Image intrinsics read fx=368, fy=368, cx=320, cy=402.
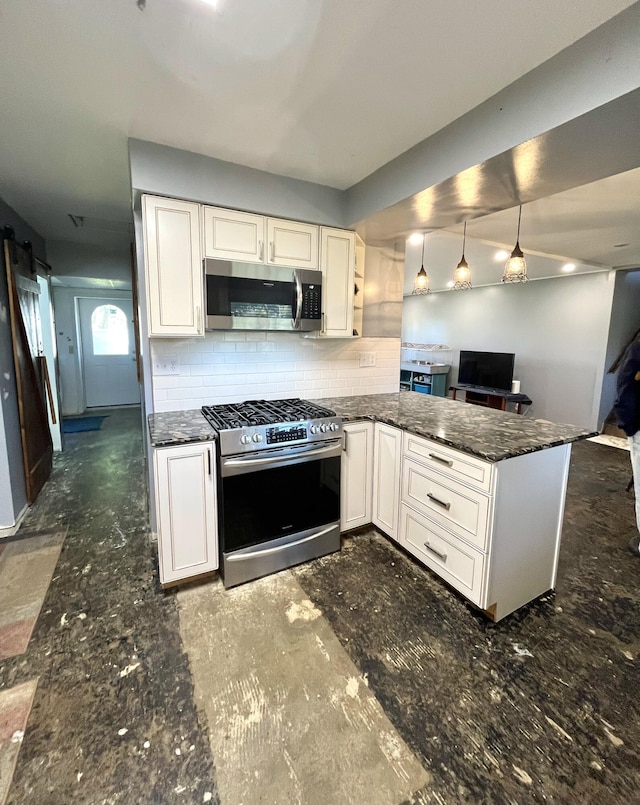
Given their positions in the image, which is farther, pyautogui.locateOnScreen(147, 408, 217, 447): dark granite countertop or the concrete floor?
pyautogui.locateOnScreen(147, 408, 217, 447): dark granite countertop

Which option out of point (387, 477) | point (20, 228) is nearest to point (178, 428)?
point (387, 477)

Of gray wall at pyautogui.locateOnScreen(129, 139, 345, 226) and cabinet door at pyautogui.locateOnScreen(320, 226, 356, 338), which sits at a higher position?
gray wall at pyautogui.locateOnScreen(129, 139, 345, 226)

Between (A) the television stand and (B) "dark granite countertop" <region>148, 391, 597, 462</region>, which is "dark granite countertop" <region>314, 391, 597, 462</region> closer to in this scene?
(B) "dark granite countertop" <region>148, 391, 597, 462</region>

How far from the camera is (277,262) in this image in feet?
8.14

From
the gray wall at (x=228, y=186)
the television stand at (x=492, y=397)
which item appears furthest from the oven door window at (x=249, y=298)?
the television stand at (x=492, y=397)

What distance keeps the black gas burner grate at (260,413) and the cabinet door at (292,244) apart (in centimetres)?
97

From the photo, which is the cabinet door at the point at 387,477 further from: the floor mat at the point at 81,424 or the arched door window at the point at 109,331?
the arched door window at the point at 109,331

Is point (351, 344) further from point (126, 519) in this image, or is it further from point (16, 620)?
point (16, 620)

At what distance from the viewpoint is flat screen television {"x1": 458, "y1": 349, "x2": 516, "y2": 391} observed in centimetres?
606

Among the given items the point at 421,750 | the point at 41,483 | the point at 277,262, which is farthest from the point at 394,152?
the point at 41,483

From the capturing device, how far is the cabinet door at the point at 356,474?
2.51 m

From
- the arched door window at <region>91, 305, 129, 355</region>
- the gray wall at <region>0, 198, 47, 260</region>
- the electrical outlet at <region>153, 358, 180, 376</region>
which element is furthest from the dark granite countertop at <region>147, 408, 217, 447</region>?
the arched door window at <region>91, 305, 129, 355</region>

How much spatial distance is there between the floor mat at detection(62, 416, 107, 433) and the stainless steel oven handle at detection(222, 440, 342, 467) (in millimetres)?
4390

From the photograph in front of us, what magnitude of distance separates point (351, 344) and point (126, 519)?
7.53 ft
